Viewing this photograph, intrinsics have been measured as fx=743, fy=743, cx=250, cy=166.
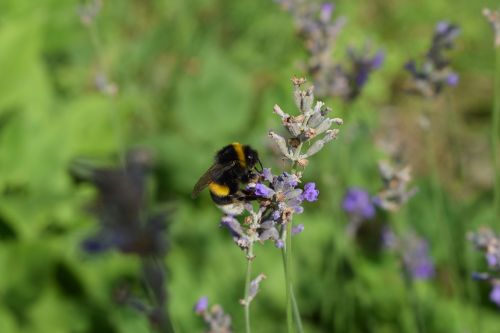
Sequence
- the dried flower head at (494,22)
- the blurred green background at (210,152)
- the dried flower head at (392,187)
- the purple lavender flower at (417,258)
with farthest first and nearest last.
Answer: the blurred green background at (210,152)
the purple lavender flower at (417,258)
the dried flower head at (392,187)
the dried flower head at (494,22)

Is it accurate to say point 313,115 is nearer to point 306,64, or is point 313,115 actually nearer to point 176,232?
point 306,64

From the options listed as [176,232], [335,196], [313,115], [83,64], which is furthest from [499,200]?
[83,64]

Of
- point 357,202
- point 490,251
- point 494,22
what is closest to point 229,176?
point 490,251

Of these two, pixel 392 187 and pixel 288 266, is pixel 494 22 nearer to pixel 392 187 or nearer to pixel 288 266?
pixel 392 187

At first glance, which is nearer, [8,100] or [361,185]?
[361,185]

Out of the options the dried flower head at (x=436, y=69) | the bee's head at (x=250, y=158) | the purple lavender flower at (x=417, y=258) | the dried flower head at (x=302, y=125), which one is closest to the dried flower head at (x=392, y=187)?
the dried flower head at (x=436, y=69)

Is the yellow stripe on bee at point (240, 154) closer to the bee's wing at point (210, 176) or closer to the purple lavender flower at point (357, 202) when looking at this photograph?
the bee's wing at point (210, 176)

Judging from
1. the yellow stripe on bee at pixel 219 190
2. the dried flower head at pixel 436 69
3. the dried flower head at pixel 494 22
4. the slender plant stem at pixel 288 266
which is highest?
the dried flower head at pixel 436 69

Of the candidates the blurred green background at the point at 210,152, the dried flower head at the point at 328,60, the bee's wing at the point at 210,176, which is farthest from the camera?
the blurred green background at the point at 210,152
